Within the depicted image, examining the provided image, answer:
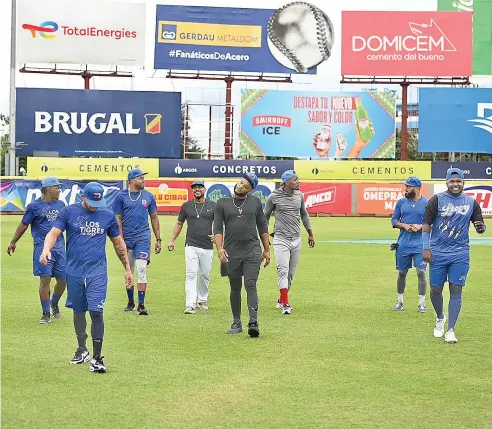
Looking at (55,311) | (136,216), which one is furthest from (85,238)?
(136,216)

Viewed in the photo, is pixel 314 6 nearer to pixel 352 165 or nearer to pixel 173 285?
pixel 352 165

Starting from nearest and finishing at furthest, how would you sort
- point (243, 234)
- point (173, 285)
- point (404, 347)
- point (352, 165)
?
→ 1. point (404, 347)
2. point (243, 234)
3. point (173, 285)
4. point (352, 165)

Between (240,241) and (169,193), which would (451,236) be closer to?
(240,241)

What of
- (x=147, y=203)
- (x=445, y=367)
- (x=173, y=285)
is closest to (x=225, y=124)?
(x=173, y=285)

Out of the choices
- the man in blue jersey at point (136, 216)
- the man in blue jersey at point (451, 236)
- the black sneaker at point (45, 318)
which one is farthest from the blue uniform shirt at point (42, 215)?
the man in blue jersey at point (451, 236)

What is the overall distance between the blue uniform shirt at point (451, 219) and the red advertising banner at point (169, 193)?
38619 mm

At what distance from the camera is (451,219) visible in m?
11.9

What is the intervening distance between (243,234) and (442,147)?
4752 centimetres

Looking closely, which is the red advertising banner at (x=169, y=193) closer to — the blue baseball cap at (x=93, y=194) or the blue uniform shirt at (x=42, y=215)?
the blue uniform shirt at (x=42, y=215)

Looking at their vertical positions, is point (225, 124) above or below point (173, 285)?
above

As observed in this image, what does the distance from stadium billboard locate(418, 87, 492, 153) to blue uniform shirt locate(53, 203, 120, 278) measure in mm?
49846

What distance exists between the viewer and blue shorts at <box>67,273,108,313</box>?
9.96 meters

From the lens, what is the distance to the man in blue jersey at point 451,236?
11.8 m

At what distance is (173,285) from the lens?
60.9 feet
